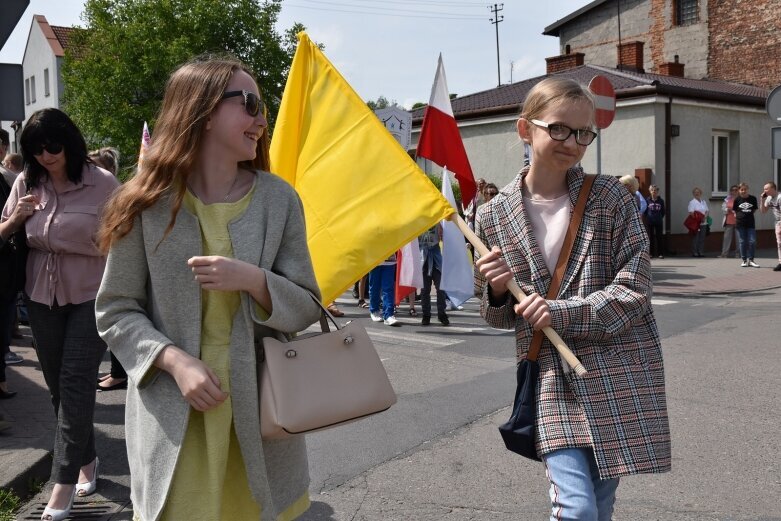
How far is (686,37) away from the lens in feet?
97.1

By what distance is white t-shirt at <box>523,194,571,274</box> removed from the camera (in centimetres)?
278

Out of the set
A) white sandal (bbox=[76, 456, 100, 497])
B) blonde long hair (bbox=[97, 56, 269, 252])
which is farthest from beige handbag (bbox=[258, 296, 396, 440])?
white sandal (bbox=[76, 456, 100, 497])

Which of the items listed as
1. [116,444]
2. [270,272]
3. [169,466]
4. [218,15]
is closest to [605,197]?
[270,272]

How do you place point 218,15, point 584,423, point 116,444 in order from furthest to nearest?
point 218,15, point 116,444, point 584,423

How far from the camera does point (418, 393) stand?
6.91 metres

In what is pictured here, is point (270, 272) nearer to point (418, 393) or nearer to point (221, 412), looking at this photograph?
point (221, 412)

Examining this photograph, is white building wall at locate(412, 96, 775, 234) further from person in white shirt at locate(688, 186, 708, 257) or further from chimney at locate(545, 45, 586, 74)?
chimney at locate(545, 45, 586, 74)

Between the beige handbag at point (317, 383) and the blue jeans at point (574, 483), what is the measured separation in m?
0.63

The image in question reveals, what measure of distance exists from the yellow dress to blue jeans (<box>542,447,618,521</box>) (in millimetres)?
811

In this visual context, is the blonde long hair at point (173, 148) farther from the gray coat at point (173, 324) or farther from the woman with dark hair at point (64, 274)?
the woman with dark hair at point (64, 274)

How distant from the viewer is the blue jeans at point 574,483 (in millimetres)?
2520

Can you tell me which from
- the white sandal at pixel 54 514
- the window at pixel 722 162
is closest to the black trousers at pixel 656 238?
the window at pixel 722 162

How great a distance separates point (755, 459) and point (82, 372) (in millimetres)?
3738

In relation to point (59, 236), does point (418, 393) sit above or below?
below
